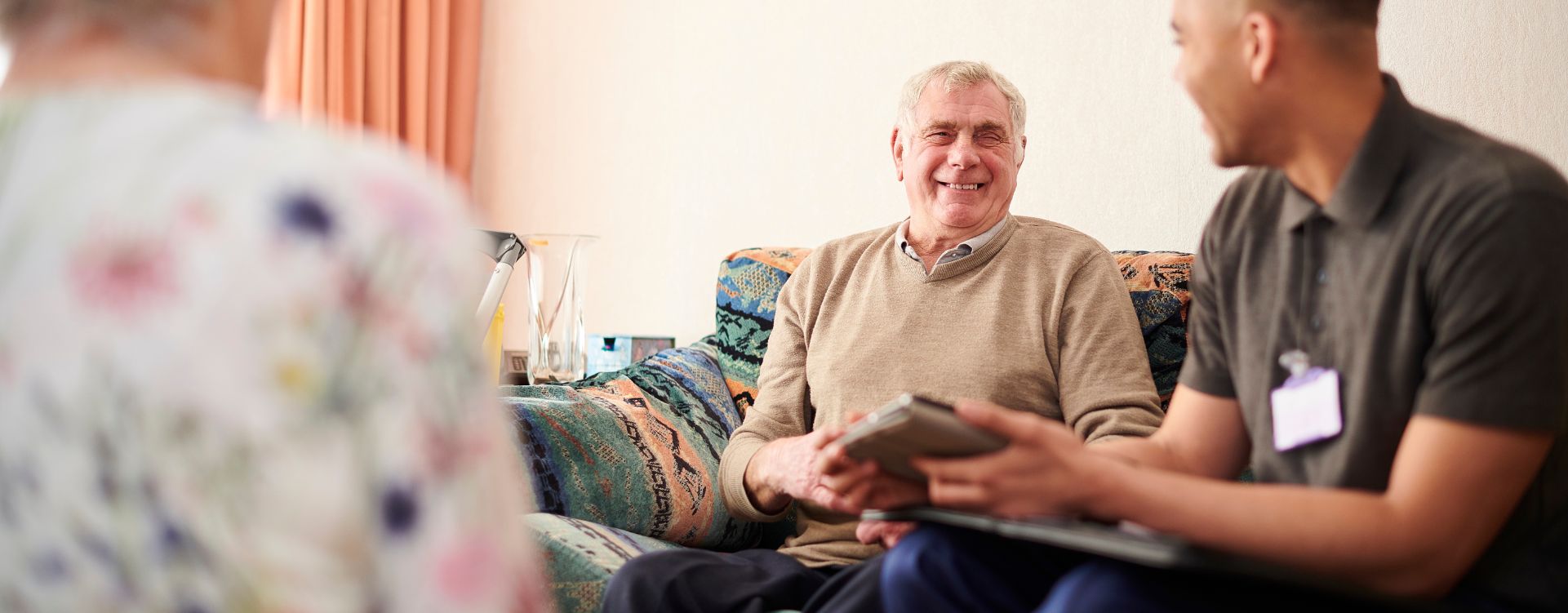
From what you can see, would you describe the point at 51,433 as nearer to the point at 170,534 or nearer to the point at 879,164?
the point at 170,534

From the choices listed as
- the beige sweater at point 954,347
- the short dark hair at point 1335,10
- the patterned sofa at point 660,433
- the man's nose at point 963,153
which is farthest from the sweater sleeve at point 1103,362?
the short dark hair at point 1335,10

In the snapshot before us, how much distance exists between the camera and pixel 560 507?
6.01 feet

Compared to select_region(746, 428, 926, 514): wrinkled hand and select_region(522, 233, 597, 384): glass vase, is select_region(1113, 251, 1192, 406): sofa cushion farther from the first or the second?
select_region(522, 233, 597, 384): glass vase

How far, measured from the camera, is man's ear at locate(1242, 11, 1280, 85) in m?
1.05

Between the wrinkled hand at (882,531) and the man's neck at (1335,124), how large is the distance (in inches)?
26.6

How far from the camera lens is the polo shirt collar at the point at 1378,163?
104 cm

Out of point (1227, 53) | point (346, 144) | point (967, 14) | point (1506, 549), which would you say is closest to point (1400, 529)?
point (1506, 549)

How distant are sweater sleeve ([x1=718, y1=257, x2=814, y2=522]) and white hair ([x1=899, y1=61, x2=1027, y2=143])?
318mm

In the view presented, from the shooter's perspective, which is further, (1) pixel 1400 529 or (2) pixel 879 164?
(2) pixel 879 164

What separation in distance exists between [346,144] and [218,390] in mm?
150

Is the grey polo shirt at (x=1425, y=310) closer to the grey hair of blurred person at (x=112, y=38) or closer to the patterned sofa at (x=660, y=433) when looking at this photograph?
the patterned sofa at (x=660, y=433)

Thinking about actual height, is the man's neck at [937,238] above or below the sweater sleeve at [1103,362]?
above

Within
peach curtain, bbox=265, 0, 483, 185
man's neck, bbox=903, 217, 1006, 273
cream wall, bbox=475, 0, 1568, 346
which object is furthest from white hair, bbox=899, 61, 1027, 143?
peach curtain, bbox=265, 0, 483, 185

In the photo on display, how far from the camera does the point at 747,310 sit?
2.26 m
